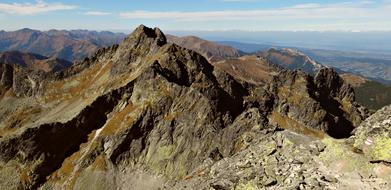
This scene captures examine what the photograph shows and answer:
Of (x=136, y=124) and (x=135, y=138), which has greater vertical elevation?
(x=136, y=124)

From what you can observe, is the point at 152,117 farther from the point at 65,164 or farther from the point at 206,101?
the point at 65,164

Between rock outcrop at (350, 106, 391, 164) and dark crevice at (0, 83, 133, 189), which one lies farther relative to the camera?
dark crevice at (0, 83, 133, 189)

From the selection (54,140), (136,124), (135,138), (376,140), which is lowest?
(54,140)

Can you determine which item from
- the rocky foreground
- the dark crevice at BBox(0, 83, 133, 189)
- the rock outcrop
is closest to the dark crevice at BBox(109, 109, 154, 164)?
the rocky foreground

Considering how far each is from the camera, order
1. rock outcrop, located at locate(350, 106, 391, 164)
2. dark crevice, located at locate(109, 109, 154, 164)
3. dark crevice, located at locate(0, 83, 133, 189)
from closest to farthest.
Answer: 1. rock outcrop, located at locate(350, 106, 391, 164)
2. dark crevice, located at locate(0, 83, 133, 189)
3. dark crevice, located at locate(109, 109, 154, 164)

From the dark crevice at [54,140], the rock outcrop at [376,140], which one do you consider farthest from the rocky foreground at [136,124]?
the rock outcrop at [376,140]

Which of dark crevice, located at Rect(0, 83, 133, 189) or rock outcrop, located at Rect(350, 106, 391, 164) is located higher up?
rock outcrop, located at Rect(350, 106, 391, 164)

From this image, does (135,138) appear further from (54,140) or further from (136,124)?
(54,140)

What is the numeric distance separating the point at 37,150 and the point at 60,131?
974 cm

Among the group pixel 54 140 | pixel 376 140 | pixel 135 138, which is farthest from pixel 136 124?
pixel 376 140

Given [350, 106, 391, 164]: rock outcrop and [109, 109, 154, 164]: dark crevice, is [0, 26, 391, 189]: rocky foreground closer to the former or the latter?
[109, 109, 154, 164]: dark crevice

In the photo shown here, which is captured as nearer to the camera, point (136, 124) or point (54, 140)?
point (54, 140)

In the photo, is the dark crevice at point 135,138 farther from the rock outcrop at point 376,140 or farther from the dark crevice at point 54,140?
the rock outcrop at point 376,140

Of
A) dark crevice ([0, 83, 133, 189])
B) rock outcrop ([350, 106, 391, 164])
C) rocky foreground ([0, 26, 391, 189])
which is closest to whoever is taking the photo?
rock outcrop ([350, 106, 391, 164])
